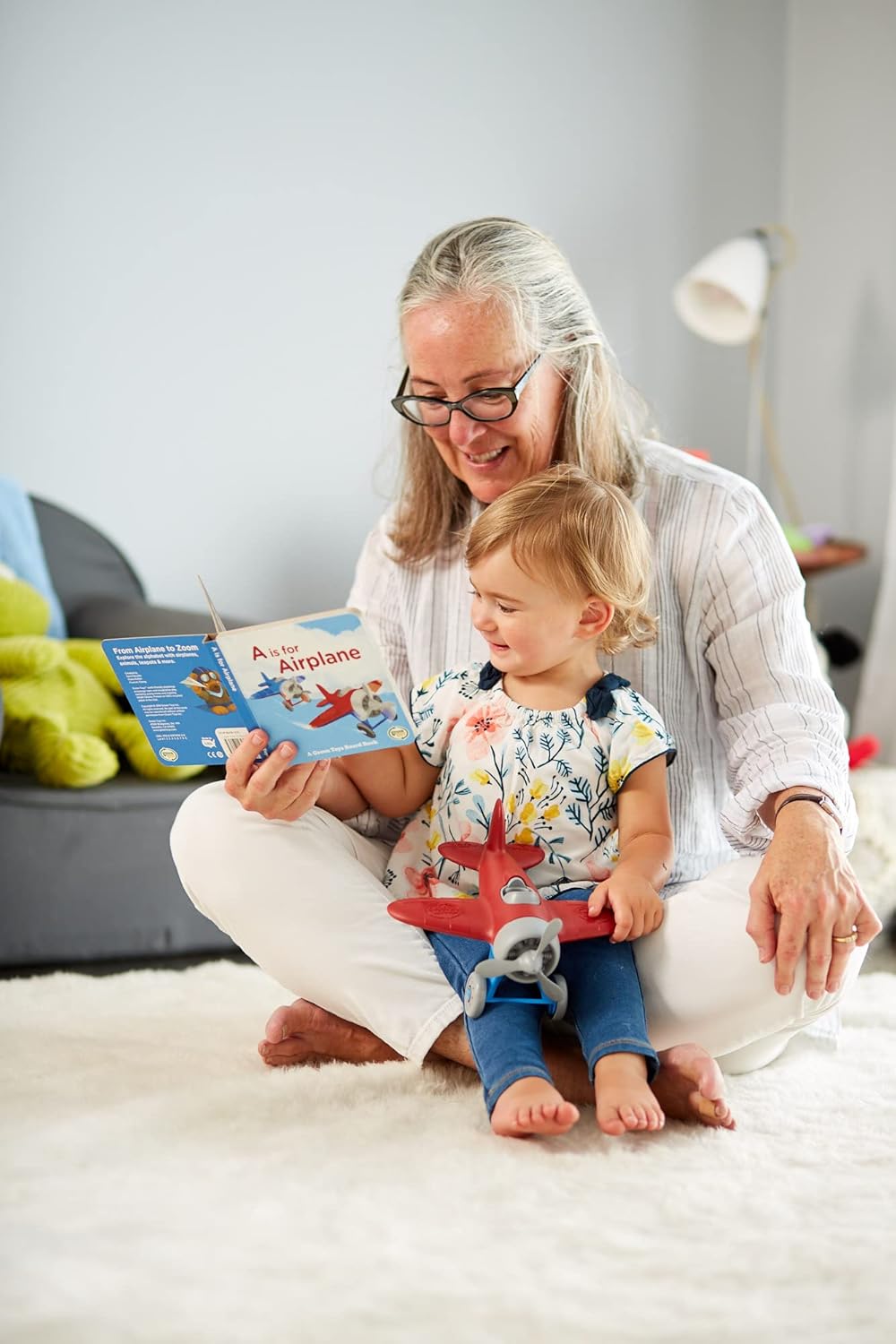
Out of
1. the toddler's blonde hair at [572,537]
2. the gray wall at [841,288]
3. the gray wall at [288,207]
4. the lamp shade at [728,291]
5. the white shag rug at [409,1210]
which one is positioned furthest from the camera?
the gray wall at [841,288]

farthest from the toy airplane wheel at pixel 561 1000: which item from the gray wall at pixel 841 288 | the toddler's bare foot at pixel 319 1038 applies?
the gray wall at pixel 841 288

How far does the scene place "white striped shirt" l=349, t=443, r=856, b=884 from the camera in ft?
4.54

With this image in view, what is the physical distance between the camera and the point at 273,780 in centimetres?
126

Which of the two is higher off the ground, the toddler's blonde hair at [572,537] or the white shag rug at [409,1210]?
the toddler's blonde hair at [572,537]

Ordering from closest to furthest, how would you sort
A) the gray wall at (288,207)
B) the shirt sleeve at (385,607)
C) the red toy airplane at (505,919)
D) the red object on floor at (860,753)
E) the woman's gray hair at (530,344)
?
the red toy airplane at (505,919) → the woman's gray hair at (530,344) → the shirt sleeve at (385,607) → the red object on floor at (860,753) → the gray wall at (288,207)

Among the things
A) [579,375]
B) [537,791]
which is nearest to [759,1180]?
[537,791]

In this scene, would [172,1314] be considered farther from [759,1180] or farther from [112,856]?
[112,856]

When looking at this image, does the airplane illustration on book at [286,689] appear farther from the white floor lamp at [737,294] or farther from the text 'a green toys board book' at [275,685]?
the white floor lamp at [737,294]

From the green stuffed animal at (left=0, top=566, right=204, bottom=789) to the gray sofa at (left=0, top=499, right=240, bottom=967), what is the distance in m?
0.03

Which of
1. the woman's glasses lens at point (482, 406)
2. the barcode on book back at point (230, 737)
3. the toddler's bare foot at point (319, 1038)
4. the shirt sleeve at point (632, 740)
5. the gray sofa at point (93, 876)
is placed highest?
the woman's glasses lens at point (482, 406)

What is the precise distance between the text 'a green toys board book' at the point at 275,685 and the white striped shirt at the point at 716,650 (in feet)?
1.09

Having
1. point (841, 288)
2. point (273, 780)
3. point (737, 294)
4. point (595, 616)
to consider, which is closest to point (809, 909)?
point (595, 616)

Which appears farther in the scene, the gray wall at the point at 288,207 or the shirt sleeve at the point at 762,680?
the gray wall at the point at 288,207

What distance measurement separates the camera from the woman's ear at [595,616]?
52.9 inches
